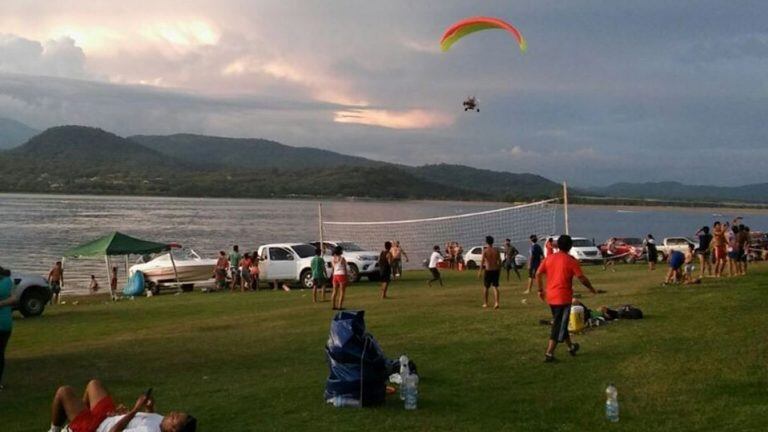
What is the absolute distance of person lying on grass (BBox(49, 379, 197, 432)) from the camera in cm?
678

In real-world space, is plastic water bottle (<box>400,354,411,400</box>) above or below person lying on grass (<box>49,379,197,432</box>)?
below

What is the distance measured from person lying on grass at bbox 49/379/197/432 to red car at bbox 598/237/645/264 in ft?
121

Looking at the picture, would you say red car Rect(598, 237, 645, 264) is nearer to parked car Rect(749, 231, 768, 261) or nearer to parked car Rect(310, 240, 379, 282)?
parked car Rect(749, 231, 768, 261)

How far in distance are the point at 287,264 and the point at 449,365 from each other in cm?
1918

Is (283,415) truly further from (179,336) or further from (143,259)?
(143,259)

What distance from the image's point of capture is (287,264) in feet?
99.6

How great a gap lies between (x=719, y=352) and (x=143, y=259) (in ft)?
102

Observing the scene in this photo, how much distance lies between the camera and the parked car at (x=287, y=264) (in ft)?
98.5

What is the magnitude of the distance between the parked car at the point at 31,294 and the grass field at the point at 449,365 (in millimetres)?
1068

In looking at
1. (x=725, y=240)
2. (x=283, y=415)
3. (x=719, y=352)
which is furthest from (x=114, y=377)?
(x=725, y=240)

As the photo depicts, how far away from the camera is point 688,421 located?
8367 millimetres

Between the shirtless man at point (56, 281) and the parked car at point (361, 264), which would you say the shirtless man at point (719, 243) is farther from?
the shirtless man at point (56, 281)

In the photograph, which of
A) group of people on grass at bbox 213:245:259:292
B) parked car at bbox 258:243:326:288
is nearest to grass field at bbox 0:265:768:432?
parked car at bbox 258:243:326:288


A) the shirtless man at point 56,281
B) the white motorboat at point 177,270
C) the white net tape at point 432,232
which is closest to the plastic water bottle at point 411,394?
the shirtless man at point 56,281
